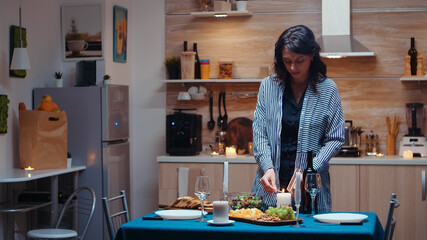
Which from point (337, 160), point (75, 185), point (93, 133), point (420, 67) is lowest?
point (75, 185)

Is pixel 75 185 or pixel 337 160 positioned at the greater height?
pixel 337 160

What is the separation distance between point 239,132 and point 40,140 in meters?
1.88

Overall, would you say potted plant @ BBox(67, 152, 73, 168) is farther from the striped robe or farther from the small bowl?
the striped robe

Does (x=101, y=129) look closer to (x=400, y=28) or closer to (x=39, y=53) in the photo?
(x=39, y=53)

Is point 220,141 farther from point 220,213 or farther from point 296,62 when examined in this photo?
point 220,213

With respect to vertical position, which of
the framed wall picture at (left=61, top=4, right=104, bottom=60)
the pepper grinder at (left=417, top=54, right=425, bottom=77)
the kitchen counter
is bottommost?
the kitchen counter

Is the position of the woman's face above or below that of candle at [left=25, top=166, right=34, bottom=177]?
Result: above

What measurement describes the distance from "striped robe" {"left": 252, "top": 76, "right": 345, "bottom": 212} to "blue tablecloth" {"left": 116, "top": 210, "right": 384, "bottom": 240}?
18.8 inches

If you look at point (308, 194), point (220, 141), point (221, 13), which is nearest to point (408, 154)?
point (220, 141)

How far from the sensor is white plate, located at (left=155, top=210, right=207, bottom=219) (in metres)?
2.38

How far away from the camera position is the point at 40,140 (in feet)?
14.8

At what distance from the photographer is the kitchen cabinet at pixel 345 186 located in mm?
4992

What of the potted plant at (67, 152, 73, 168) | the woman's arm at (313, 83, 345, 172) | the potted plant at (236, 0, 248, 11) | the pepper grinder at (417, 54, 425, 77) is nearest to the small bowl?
the potted plant at (236, 0, 248, 11)

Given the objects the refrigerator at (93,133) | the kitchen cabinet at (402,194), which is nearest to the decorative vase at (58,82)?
the refrigerator at (93,133)
